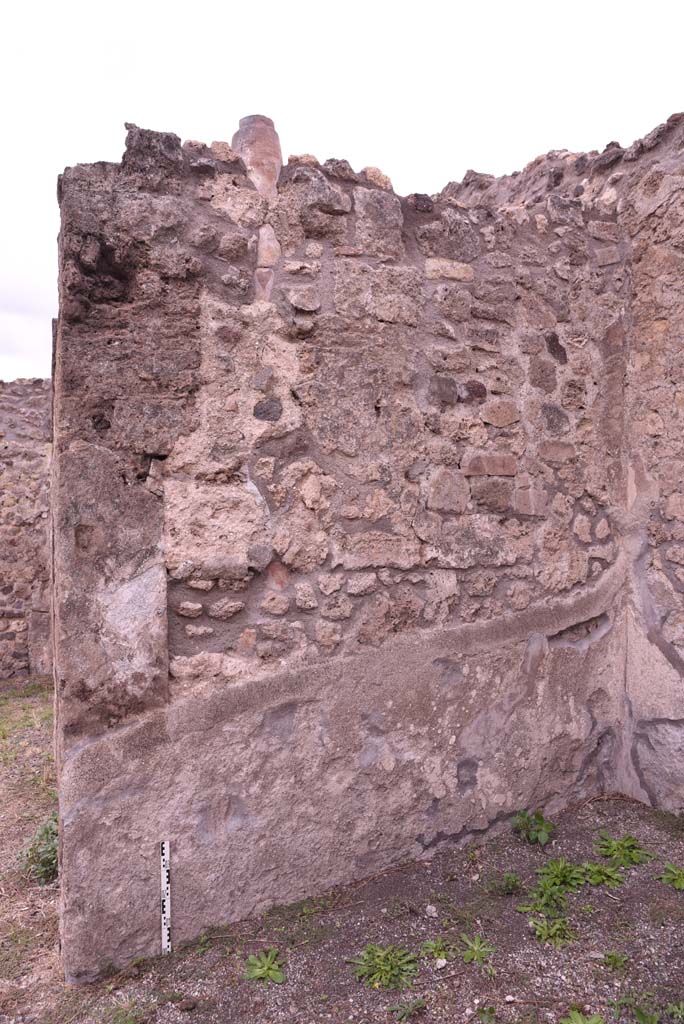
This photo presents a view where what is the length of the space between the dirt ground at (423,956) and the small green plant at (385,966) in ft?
0.08

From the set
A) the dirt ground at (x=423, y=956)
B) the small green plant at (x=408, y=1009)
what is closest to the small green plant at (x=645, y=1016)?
the dirt ground at (x=423, y=956)

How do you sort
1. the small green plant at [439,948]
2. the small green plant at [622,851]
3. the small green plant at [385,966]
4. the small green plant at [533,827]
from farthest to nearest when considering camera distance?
the small green plant at [533,827] < the small green plant at [622,851] < the small green plant at [439,948] < the small green plant at [385,966]

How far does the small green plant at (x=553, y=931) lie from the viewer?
7.09 feet

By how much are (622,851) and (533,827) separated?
13.3 inches

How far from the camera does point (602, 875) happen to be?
2500 mm

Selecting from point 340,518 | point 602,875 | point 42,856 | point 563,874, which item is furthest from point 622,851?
point 42,856

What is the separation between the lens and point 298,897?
7.77ft

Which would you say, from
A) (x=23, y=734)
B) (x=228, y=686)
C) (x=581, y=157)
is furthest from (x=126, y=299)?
(x=23, y=734)

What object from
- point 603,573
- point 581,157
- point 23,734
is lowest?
point 23,734

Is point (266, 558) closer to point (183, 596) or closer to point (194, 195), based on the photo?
point (183, 596)

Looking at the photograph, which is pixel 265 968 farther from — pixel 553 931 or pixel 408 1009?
pixel 553 931

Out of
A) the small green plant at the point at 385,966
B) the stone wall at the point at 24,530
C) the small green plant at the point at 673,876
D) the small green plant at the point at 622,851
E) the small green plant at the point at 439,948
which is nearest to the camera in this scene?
the small green plant at the point at 385,966

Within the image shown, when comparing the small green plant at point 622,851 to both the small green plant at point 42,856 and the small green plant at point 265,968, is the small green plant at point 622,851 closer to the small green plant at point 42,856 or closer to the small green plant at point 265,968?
the small green plant at point 265,968

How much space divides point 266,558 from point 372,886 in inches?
48.9
